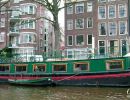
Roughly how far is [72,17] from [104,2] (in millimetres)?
5184

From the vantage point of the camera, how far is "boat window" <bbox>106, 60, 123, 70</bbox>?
24609 millimetres

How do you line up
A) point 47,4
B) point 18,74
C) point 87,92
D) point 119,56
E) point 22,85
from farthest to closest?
point 47,4 → point 18,74 → point 22,85 → point 119,56 → point 87,92

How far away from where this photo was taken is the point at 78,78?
2598cm

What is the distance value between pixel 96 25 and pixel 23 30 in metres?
11.1

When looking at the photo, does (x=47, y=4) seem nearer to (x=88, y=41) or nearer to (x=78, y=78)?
(x=78, y=78)

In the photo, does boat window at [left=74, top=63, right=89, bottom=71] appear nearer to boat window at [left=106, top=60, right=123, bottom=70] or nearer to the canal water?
boat window at [left=106, top=60, right=123, bottom=70]

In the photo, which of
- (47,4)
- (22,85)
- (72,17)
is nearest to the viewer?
(22,85)

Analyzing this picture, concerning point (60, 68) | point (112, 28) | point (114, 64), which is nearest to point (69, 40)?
point (112, 28)

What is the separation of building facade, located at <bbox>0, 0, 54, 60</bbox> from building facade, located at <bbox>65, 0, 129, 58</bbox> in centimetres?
521

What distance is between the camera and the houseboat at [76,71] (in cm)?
2447

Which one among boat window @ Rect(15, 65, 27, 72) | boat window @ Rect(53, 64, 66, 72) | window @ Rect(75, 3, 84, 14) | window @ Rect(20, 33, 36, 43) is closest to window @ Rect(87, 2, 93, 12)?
window @ Rect(75, 3, 84, 14)

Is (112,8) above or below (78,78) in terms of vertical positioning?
above

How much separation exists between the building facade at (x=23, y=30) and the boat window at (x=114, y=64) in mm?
25011

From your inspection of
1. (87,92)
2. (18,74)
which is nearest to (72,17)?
(18,74)
